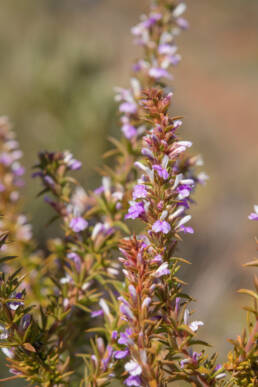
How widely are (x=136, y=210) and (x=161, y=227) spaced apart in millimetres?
87

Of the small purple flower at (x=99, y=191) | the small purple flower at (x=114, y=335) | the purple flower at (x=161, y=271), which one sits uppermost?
the small purple flower at (x=99, y=191)

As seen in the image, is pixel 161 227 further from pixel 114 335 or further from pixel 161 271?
pixel 114 335

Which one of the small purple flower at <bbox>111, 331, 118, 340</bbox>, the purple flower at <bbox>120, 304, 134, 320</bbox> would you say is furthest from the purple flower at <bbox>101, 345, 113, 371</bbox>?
the purple flower at <bbox>120, 304, 134, 320</bbox>

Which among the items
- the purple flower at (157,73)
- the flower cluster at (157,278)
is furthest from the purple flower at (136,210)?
the purple flower at (157,73)

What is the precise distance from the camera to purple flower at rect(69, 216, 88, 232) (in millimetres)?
1406

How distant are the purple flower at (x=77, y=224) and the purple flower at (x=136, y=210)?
0.43 m

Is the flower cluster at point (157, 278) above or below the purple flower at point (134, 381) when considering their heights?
above

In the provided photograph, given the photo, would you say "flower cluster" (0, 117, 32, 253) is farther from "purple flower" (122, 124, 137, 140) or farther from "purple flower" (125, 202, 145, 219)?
"purple flower" (125, 202, 145, 219)

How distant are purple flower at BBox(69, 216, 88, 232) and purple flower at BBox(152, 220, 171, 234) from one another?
1.68 feet

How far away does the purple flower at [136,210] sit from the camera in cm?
98

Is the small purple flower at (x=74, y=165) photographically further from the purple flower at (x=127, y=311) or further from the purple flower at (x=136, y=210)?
the purple flower at (x=127, y=311)

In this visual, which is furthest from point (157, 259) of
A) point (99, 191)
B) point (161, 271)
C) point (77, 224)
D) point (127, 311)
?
point (99, 191)

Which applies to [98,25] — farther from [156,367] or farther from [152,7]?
[156,367]

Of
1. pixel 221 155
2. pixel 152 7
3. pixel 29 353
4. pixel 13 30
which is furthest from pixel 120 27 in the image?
pixel 29 353
